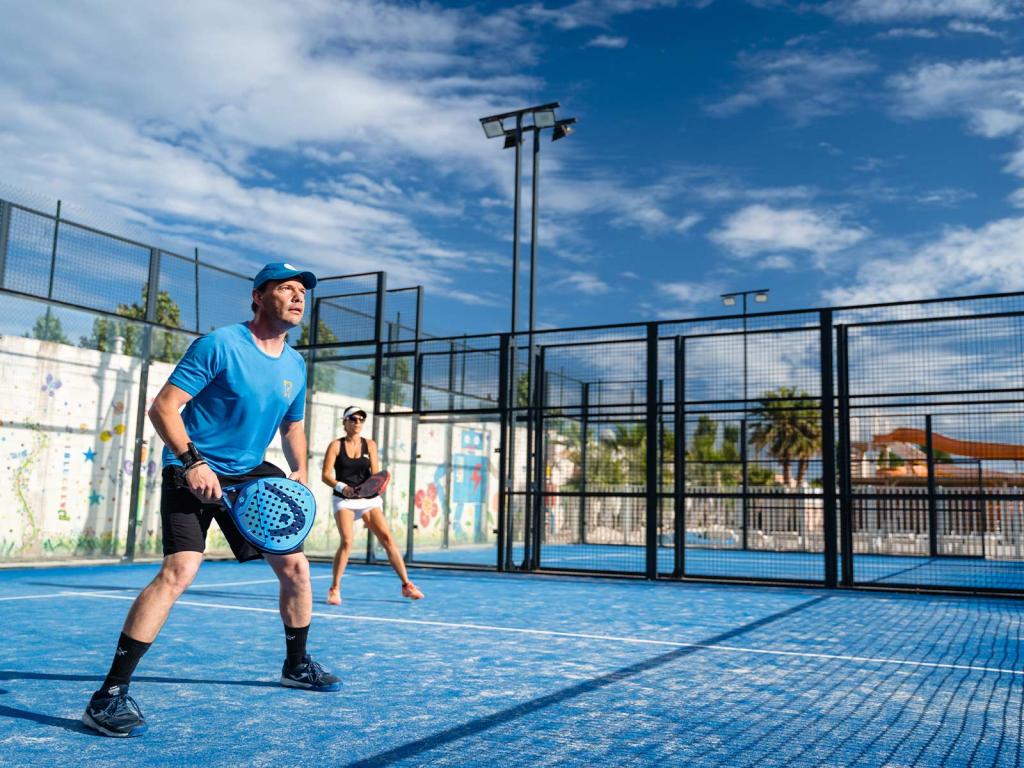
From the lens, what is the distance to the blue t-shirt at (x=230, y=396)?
3.78 metres

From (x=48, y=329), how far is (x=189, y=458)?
31.8 ft

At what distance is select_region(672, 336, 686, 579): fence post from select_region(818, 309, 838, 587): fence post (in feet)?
5.77

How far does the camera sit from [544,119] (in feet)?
46.5

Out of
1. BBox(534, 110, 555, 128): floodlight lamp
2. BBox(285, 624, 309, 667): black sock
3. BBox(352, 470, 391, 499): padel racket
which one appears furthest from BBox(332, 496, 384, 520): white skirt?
BBox(534, 110, 555, 128): floodlight lamp

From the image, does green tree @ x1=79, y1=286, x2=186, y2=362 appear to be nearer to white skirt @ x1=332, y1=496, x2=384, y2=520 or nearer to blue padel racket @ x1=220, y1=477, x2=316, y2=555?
white skirt @ x1=332, y1=496, x2=384, y2=520

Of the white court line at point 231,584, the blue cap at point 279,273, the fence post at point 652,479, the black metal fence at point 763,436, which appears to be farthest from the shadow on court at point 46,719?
the fence post at point 652,479

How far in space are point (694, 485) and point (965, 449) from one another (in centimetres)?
763

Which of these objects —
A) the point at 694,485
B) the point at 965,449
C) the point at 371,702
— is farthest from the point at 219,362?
the point at 694,485

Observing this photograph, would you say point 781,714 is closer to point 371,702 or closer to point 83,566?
point 371,702

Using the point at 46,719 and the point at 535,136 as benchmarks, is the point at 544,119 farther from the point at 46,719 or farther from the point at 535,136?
the point at 46,719

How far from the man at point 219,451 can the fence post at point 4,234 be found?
8.60 meters

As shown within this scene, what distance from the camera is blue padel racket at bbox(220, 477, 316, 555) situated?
382cm

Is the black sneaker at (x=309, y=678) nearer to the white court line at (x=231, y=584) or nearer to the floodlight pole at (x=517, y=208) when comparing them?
the white court line at (x=231, y=584)

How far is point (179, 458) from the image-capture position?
3.63m
